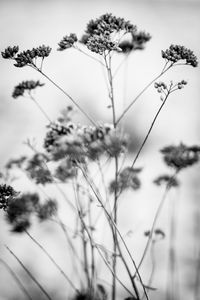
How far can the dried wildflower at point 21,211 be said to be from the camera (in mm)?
959

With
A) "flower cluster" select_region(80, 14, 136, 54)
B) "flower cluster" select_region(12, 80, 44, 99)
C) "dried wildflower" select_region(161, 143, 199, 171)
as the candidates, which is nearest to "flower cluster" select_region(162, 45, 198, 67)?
"flower cluster" select_region(80, 14, 136, 54)

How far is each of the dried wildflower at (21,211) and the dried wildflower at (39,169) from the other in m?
0.11

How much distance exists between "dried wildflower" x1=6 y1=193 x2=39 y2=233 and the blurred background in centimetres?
75

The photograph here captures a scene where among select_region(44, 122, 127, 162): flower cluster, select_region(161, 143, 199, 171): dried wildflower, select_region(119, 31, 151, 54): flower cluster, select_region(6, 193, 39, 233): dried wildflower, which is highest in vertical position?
select_region(119, 31, 151, 54): flower cluster

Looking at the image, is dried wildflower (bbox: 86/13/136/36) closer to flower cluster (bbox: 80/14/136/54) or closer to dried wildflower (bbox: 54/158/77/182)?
flower cluster (bbox: 80/14/136/54)

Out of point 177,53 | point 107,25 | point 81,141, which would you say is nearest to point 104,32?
point 107,25

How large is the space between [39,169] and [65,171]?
102 mm

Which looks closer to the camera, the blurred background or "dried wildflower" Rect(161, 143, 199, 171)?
"dried wildflower" Rect(161, 143, 199, 171)

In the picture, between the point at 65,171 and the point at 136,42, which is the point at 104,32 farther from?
the point at 65,171

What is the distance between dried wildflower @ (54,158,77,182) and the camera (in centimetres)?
107

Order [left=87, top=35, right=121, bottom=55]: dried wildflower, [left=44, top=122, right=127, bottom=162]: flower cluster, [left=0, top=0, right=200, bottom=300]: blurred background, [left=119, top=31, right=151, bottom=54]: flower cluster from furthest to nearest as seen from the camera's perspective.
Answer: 1. [left=0, top=0, right=200, bottom=300]: blurred background
2. [left=119, top=31, right=151, bottom=54]: flower cluster
3. [left=87, top=35, right=121, bottom=55]: dried wildflower
4. [left=44, top=122, right=127, bottom=162]: flower cluster

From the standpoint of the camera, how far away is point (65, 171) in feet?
3.66

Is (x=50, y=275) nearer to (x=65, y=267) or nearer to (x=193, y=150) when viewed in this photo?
(x=65, y=267)

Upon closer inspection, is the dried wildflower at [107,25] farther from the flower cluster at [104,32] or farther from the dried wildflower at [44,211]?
the dried wildflower at [44,211]
